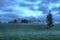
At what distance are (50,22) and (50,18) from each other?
0.84 metres

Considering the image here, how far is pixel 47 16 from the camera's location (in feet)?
184

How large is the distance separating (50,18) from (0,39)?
12.6m

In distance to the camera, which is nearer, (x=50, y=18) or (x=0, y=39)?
(x=0, y=39)

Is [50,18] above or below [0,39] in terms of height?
above

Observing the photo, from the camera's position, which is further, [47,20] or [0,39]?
[47,20]

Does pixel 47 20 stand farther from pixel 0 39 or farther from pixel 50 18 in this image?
pixel 0 39

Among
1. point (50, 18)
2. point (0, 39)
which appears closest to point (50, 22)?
point (50, 18)

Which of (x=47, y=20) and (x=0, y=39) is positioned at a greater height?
(x=47, y=20)

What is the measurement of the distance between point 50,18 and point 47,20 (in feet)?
3.27

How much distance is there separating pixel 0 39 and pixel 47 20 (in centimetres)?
1241

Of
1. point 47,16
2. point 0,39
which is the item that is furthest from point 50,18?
point 0,39

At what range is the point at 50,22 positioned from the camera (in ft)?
184

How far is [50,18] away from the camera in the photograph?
56156 mm

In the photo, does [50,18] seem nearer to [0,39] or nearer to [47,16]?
[47,16]
